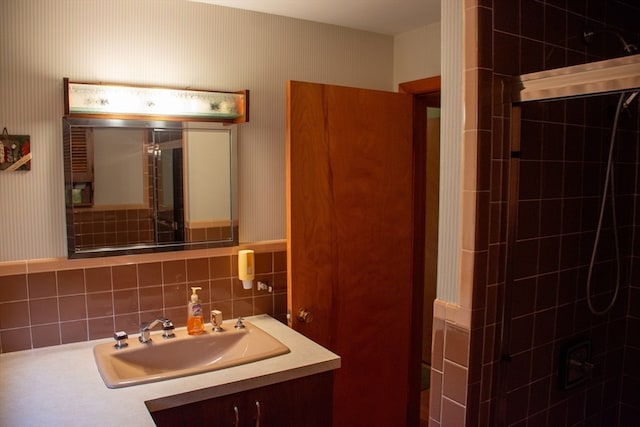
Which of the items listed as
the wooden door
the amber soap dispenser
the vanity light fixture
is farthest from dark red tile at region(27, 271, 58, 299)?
the wooden door

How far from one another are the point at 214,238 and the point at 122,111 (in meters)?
0.68

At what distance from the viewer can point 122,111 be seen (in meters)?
2.07

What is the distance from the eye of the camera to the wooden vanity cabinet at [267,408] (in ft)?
5.49

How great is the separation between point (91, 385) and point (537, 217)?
5.25 ft

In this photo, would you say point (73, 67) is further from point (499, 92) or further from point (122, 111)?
point (499, 92)

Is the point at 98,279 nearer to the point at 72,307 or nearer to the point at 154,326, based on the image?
the point at 72,307

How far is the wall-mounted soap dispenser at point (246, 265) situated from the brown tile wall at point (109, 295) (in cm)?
7

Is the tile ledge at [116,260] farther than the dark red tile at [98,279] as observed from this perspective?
No

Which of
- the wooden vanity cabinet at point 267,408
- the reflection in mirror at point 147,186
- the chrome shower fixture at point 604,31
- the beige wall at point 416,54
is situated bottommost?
the wooden vanity cabinet at point 267,408

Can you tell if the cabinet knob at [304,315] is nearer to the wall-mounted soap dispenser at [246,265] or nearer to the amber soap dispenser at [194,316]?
the wall-mounted soap dispenser at [246,265]

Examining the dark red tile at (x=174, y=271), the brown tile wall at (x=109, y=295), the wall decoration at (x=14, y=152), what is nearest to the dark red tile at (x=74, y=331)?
the brown tile wall at (x=109, y=295)

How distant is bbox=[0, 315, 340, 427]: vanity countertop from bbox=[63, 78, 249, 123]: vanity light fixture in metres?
0.95

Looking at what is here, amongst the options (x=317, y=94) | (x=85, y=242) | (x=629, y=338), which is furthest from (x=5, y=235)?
(x=629, y=338)

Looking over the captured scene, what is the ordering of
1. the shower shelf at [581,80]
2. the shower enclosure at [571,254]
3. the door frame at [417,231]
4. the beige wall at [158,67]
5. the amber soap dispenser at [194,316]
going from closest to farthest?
the shower shelf at [581,80] < the shower enclosure at [571,254] < the beige wall at [158,67] < the amber soap dispenser at [194,316] < the door frame at [417,231]
